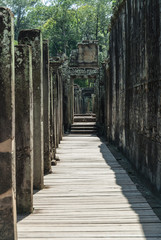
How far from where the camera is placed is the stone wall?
498cm

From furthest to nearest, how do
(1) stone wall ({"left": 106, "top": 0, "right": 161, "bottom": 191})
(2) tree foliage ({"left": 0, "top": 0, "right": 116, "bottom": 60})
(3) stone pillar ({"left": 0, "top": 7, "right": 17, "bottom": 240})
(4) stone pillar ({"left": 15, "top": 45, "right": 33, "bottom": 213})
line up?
(2) tree foliage ({"left": 0, "top": 0, "right": 116, "bottom": 60}), (1) stone wall ({"left": 106, "top": 0, "right": 161, "bottom": 191}), (4) stone pillar ({"left": 15, "top": 45, "right": 33, "bottom": 213}), (3) stone pillar ({"left": 0, "top": 7, "right": 17, "bottom": 240})

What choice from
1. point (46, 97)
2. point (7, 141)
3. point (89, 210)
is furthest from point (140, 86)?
point (7, 141)

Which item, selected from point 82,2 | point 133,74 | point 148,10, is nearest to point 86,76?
point 133,74

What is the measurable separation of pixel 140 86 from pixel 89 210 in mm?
3074

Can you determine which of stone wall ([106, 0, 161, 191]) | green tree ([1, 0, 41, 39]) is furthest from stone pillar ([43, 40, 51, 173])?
green tree ([1, 0, 41, 39])

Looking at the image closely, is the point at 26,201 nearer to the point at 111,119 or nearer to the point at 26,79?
the point at 26,79

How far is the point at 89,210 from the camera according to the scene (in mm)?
4164

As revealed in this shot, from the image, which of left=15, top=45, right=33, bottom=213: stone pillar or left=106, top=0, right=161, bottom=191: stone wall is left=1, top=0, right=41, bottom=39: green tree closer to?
left=106, top=0, right=161, bottom=191: stone wall

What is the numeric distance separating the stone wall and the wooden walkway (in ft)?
2.06

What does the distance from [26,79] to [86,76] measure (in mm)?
13404

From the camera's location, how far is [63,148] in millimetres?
10312

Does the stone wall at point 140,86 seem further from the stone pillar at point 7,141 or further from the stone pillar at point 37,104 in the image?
the stone pillar at point 7,141

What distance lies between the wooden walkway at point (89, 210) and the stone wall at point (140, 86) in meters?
0.63

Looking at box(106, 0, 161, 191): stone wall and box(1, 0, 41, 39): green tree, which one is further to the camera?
box(1, 0, 41, 39): green tree
